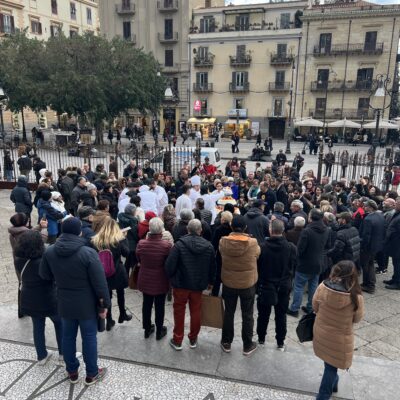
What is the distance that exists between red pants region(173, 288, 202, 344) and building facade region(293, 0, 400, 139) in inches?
1305

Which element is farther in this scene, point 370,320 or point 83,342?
point 370,320

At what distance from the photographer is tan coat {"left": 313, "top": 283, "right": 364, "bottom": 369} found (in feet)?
11.3

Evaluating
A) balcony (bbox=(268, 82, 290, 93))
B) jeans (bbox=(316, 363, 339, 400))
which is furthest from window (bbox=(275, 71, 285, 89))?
jeans (bbox=(316, 363, 339, 400))

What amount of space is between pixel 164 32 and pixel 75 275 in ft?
143

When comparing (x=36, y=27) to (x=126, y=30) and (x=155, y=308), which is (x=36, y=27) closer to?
(x=126, y=30)

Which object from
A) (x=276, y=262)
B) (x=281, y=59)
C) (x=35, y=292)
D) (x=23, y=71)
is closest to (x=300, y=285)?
(x=276, y=262)

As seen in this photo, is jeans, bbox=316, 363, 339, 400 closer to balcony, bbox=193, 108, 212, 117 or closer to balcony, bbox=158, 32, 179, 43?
balcony, bbox=193, 108, 212, 117

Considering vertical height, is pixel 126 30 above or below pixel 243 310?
above

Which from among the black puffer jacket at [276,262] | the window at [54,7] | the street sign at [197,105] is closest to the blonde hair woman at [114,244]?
the black puffer jacket at [276,262]

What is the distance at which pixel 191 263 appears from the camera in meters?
4.29

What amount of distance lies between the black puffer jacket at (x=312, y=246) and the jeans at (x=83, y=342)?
2934 millimetres

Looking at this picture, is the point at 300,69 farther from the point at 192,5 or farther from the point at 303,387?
the point at 303,387

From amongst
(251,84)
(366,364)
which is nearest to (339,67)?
(251,84)

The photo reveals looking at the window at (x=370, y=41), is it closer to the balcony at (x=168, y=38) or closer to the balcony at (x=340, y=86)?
the balcony at (x=340, y=86)
